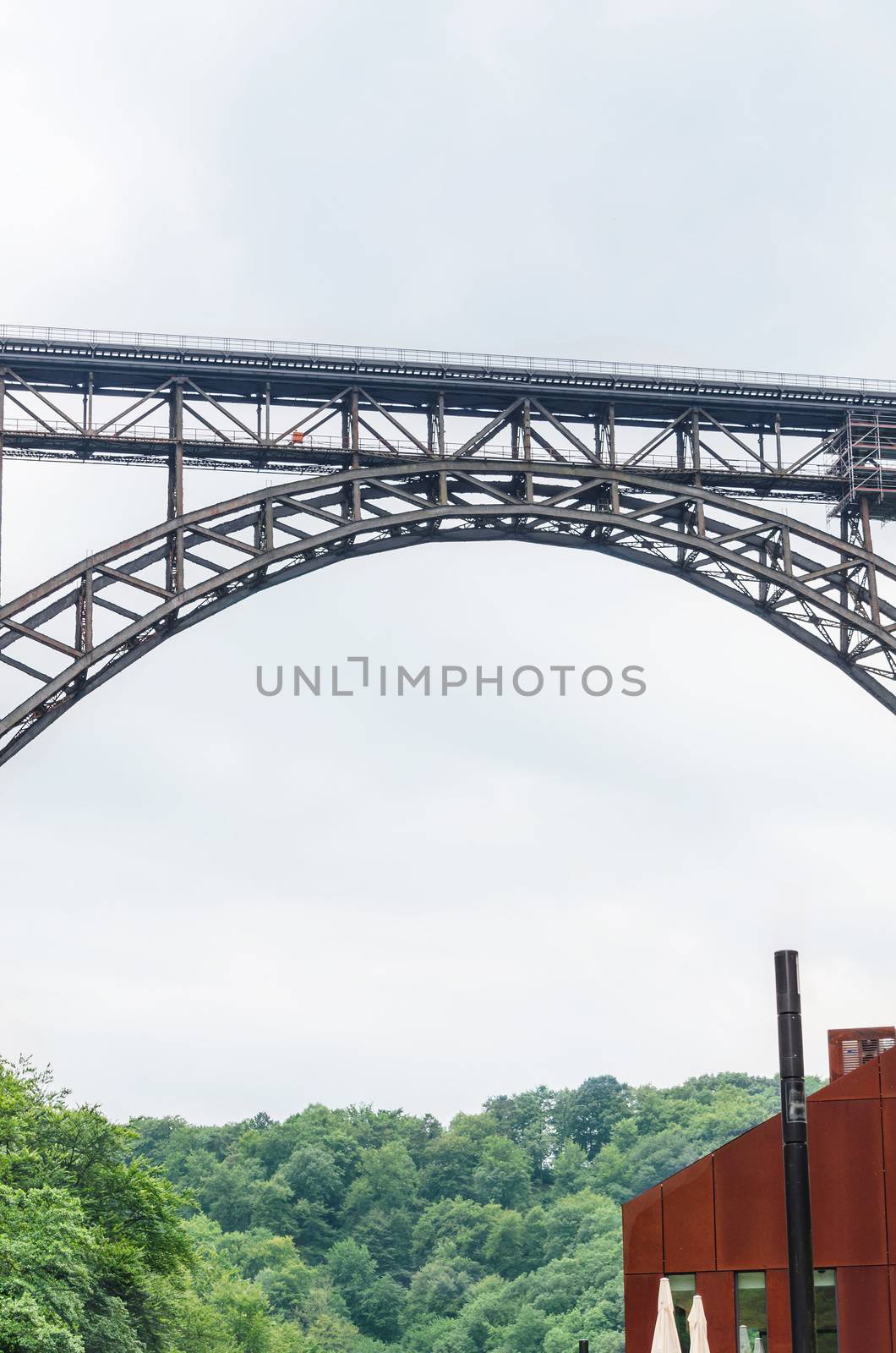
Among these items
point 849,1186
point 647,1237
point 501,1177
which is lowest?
point 647,1237

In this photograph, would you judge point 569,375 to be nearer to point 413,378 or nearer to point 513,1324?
point 413,378

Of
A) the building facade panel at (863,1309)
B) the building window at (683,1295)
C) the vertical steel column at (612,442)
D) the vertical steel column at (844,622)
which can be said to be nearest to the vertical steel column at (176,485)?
the vertical steel column at (612,442)

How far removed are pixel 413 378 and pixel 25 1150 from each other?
65.4 feet

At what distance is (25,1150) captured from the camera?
42.1 m

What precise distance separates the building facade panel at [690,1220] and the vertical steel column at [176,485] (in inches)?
514

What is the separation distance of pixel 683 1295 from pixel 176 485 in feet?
53.9

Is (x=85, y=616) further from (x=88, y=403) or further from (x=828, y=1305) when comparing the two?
(x=828, y=1305)

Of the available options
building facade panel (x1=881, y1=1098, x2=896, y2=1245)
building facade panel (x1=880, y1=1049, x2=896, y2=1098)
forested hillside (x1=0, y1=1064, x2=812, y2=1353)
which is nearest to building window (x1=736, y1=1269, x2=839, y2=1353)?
building facade panel (x1=881, y1=1098, x2=896, y2=1245)

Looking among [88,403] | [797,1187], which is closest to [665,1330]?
[797,1187]

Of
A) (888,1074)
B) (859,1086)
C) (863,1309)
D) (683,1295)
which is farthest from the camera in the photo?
(683,1295)

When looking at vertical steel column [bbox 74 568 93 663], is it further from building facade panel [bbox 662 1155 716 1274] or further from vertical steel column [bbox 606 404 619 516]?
building facade panel [bbox 662 1155 716 1274]

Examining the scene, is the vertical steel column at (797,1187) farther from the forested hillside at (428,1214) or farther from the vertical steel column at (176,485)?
the forested hillside at (428,1214)

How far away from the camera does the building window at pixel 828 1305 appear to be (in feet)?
95.2

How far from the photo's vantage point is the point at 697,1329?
86.8 feet
